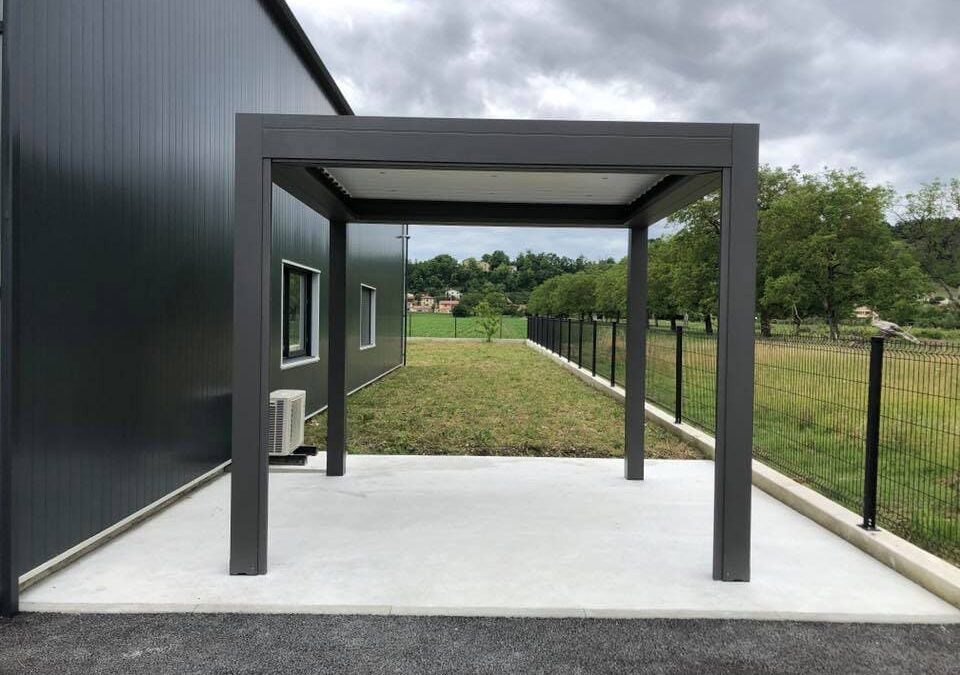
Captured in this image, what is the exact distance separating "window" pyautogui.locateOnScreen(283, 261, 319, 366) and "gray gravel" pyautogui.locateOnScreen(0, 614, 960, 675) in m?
5.28

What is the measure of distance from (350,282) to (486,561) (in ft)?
28.8

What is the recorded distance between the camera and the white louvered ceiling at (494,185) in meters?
4.39

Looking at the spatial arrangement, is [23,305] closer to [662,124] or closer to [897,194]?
[662,124]

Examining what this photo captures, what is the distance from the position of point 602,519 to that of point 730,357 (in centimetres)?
181

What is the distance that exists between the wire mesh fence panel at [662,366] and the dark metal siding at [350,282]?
5014mm

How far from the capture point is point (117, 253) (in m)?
4.24

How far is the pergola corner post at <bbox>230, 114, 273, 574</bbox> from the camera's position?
3.55 meters

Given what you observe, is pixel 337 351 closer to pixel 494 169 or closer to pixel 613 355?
pixel 494 169

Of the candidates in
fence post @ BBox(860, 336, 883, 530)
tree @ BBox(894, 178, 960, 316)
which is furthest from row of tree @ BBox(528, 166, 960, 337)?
fence post @ BBox(860, 336, 883, 530)

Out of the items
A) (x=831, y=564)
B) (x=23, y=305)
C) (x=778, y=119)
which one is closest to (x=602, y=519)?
(x=831, y=564)

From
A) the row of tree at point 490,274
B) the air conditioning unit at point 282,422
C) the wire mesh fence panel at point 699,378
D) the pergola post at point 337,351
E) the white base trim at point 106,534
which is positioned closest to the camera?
the white base trim at point 106,534

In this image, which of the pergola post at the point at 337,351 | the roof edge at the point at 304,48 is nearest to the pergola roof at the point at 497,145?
the pergola post at the point at 337,351

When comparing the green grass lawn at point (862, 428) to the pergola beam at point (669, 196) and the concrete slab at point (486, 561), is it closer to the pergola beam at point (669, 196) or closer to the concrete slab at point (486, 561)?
the concrete slab at point (486, 561)

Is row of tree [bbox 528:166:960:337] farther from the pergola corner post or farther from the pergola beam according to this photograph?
the pergola corner post
